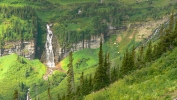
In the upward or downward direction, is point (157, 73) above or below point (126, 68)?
above

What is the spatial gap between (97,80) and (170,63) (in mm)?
44384

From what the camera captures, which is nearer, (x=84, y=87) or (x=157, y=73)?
(x=157, y=73)

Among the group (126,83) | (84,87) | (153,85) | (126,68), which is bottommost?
(84,87)

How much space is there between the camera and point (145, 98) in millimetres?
44625

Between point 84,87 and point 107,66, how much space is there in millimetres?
15344

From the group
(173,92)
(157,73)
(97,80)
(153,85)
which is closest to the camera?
(173,92)

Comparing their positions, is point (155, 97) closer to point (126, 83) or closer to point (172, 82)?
point (172, 82)

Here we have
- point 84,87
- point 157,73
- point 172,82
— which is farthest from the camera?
point 84,87

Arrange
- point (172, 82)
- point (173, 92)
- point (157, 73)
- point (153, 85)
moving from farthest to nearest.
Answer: point (157, 73) < point (153, 85) < point (172, 82) < point (173, 92)

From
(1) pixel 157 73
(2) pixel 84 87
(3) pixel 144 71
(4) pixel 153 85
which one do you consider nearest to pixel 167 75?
(4) pixel 153 85

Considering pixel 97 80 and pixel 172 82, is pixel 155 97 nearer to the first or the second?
pixel 172 82

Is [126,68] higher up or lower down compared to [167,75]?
lower down

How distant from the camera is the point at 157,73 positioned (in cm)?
6200

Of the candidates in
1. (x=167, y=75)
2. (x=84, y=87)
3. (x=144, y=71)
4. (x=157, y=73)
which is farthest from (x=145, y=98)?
(x=84, y=87)
